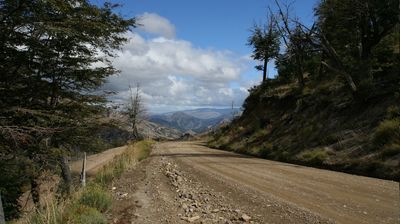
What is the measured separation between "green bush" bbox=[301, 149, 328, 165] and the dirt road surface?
2.65 meters

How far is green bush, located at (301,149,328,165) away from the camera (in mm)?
17953

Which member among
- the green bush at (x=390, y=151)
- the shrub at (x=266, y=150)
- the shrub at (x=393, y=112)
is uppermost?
the shrub at (x=393, y=112)

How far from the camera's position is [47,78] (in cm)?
1822

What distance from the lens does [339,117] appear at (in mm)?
22469

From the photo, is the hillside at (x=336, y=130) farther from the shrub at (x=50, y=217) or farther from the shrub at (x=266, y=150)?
the shrub at (x=50, y=217)

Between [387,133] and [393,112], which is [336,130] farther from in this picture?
[387,133]

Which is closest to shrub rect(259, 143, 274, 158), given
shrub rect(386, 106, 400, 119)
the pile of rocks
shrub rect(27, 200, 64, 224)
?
shrub rect(386, 106, 400, 119)

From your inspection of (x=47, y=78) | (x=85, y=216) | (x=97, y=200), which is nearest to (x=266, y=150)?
(x=47, y=78)

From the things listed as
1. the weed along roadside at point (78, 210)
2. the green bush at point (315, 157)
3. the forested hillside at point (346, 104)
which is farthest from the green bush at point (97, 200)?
the green bush at point (315, 157)

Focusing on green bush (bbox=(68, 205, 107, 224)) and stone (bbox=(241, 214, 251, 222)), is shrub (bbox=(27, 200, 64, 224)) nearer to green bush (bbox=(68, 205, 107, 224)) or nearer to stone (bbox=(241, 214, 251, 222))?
green bush (bbox=(68, 205, 107, 224))

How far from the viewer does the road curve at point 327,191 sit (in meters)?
8.38

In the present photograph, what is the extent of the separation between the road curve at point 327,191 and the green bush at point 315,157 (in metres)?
2.01

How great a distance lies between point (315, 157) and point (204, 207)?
10131mm

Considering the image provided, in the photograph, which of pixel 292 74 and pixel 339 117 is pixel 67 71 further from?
pixel 292 74
